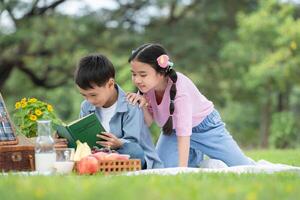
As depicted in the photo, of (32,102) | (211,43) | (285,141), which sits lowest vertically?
(285,141)

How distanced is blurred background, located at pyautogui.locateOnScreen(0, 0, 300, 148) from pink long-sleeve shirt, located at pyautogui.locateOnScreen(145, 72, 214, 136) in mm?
9189

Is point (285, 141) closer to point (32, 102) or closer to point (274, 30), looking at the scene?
point (274, 30)

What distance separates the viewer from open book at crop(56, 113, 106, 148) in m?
5.28

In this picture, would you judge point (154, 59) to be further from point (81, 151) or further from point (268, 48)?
point (268, 48)

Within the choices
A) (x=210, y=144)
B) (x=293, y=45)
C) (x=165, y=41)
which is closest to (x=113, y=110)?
(x=210, y=144)

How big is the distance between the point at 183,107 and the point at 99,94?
0.65 m

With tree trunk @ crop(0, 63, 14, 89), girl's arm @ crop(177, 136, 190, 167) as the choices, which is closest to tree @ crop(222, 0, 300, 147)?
tree trunk @ crop(0, 63, 14, 89)

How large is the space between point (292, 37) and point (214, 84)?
4.37m

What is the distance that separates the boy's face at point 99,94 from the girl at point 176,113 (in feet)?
0.53

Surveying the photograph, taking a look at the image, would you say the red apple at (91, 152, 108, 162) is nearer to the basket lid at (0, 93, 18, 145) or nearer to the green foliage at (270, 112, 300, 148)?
the basket lid at (0, 93, 18, 145)

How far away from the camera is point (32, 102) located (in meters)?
5.82

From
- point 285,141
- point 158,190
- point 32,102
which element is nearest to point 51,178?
point 158,190

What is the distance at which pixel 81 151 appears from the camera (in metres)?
5.09

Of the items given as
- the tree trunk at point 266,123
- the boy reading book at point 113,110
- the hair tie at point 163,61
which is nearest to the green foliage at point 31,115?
the boy reading book at point 113,110
